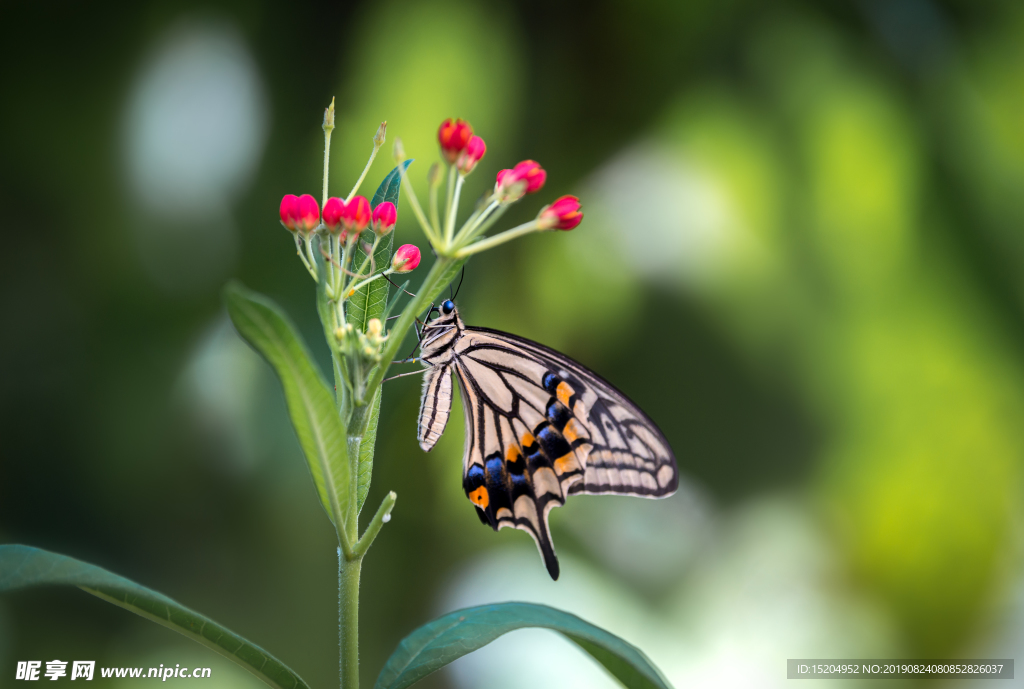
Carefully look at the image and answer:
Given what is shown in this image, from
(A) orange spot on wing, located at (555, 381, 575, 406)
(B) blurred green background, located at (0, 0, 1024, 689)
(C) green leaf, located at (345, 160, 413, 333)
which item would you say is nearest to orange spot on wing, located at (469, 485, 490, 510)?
(A) orange spot on wing, located at (555, 381, 575, 406)

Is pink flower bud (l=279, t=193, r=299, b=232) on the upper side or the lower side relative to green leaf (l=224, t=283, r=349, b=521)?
upper

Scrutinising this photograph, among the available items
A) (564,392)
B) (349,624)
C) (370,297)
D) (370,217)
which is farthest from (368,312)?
(564,392)

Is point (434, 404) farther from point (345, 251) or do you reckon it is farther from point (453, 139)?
point (453, 139)

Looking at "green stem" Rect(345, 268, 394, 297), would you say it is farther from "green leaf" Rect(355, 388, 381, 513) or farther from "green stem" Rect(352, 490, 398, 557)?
"green stem" Rect(352, 490, 398, 557)

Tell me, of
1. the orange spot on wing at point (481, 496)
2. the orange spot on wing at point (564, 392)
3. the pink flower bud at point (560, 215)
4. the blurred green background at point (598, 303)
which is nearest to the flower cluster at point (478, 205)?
the pink flower bud at point (560, 215)

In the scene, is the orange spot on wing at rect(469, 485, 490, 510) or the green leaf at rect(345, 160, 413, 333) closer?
the green leaf at rect(345, 160, 413, 333)

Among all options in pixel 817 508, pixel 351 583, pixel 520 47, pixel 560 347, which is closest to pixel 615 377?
pixel 560 347
